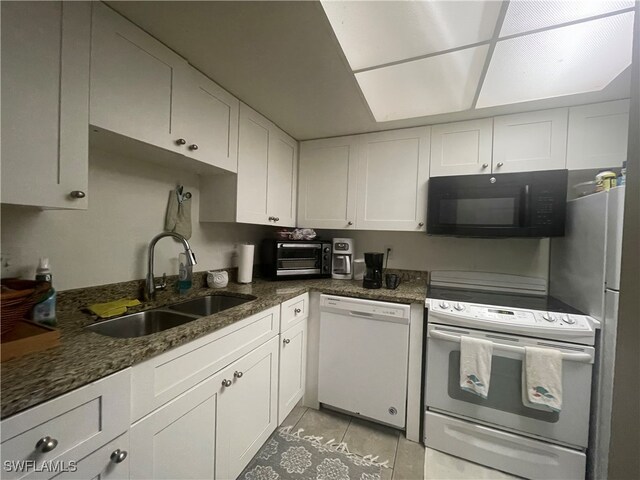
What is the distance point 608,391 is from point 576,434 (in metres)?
0.31

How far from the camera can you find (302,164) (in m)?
2.29

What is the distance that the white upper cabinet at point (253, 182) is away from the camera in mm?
1648

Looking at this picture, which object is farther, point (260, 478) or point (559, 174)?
point (559, 174)

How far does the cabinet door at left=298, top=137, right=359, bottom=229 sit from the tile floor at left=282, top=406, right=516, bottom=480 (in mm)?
1445

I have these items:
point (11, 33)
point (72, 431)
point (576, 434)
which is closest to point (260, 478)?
point (72, 431)

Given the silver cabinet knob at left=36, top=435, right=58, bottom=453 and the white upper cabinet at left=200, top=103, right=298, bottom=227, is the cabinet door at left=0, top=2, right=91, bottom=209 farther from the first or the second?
the white upper cabinet at left=200, top=103, right=298, bottom=227

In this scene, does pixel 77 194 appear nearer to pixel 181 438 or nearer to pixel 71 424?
pixel 71 424

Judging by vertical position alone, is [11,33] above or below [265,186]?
above

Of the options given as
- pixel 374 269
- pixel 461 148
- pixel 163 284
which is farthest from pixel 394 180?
pixel 163 284

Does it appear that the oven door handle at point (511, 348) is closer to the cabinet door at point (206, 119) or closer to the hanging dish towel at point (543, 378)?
the hanging dish towel at point (543, 378)

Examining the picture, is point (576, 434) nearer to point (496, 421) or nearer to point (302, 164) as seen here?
point (496, 421)

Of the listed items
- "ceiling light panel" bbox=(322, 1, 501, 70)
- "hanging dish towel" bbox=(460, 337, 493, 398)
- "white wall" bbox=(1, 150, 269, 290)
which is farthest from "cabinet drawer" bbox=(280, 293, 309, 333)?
"ceiling light panel" bbox=(322, 1, 501, 70)

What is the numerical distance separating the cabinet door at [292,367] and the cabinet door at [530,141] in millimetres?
1793

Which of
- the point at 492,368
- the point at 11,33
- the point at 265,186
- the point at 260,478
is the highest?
the point at 11,33
